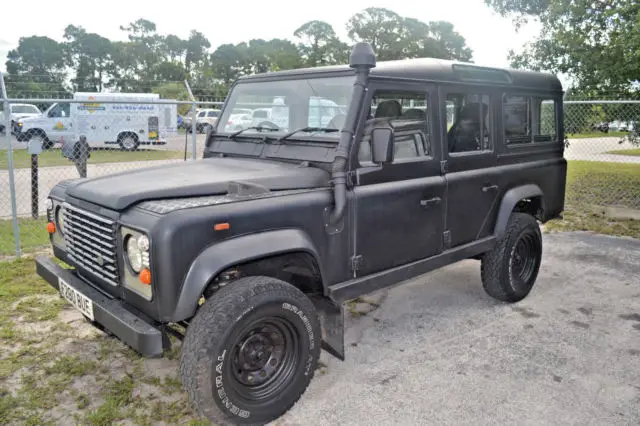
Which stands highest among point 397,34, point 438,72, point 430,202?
point 397,34

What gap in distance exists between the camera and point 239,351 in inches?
117

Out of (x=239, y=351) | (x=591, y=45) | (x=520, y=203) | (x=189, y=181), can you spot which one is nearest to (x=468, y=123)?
(x=520, y=203)

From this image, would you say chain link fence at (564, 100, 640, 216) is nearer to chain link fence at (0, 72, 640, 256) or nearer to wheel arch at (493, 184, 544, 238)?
chain link fence at (0, 72, 640, 256)

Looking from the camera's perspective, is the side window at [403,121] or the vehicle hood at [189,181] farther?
the side window at [403,121]

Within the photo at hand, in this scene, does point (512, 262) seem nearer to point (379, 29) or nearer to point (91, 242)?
point (91, 242)

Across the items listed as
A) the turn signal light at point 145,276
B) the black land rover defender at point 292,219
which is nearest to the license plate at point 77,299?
the black land rover defender at point 292,219

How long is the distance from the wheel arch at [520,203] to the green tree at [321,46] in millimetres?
46609

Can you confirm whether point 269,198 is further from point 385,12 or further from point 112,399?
point 385,12

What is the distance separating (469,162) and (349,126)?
1.40m

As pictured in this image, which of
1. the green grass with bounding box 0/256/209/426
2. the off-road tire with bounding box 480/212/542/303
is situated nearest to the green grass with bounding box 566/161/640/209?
the off-road tire with bounding box 480/212/542/303

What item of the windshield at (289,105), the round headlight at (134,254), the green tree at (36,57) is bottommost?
the round headlight at (134,254)

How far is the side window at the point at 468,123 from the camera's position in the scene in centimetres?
419

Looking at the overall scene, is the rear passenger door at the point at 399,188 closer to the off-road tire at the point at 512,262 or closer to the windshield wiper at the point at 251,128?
the windshield wiper at the point at 251,128

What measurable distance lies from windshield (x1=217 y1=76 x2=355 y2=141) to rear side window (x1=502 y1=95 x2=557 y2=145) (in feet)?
5.99
